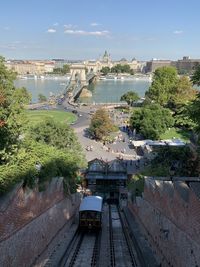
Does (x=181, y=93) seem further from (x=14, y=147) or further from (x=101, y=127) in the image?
(x=14, y=147)

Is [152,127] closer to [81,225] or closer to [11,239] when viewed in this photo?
[81,225]

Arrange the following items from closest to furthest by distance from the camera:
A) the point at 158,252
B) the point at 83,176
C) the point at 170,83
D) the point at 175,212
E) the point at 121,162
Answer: the point at 175,212
the point at 158,252
the point at 83,176
the point at 121,162
the point at 170,83

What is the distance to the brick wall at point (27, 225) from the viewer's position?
10.0 metres

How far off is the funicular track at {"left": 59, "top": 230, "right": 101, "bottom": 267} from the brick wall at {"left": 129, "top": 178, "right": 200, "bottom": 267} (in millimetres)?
1975

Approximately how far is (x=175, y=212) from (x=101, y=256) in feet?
13.0

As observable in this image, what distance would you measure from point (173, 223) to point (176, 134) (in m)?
39.7

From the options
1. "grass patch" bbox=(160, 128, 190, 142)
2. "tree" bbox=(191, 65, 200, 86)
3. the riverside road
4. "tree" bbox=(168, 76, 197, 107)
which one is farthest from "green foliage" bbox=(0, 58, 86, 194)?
"tree" bbox=(168, 76, 197, 107)

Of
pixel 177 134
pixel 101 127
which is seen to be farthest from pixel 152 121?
pixel 101 127

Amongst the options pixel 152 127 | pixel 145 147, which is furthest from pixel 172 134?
pixel 145 147

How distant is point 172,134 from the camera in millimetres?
50781

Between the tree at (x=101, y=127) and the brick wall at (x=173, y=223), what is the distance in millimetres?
32003

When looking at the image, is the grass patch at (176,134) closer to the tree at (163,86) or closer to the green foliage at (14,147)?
the tree at (163,86)

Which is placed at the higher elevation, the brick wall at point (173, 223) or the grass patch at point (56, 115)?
the brick wall at point (173, 223)

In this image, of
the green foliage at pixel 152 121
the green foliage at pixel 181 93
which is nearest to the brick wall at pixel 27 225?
the green foliage at pixel 152 121
